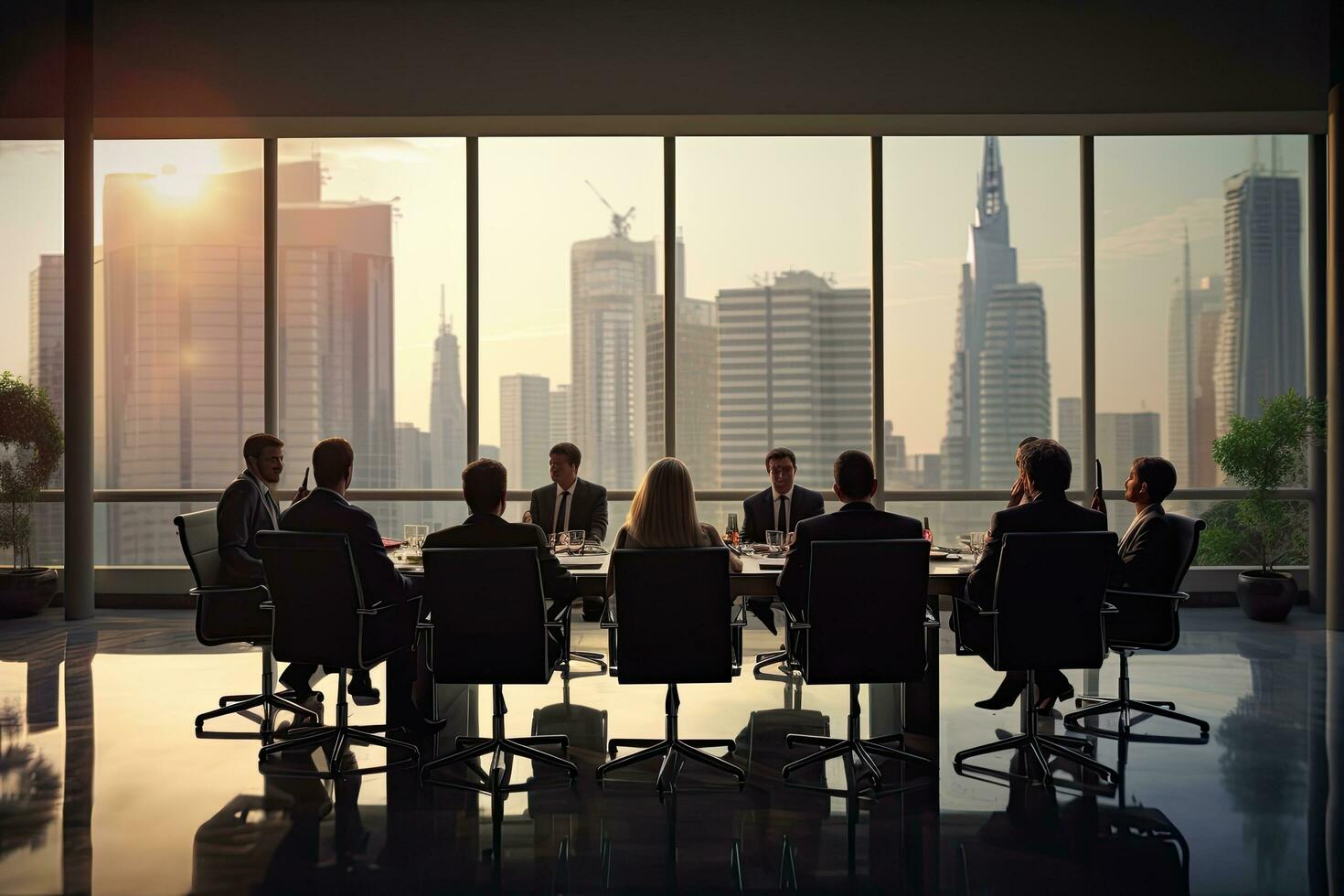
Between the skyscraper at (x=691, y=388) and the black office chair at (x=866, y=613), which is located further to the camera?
the skyscraper at (x=691, y=388)

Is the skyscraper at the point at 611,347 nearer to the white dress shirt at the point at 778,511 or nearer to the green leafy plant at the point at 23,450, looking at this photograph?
the white dress shirt at the point at 778,511

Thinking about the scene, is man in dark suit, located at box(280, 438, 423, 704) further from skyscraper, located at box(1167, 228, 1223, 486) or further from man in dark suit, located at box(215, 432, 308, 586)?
skyscraper, located at box(1167, 228, 1223, 486)

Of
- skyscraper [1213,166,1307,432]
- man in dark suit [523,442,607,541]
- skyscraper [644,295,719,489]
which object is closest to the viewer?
man in dark suit [523,442,607,541]

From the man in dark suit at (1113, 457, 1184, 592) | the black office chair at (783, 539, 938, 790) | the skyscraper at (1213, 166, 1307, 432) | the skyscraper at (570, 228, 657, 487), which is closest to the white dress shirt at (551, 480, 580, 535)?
the skyscraper at (570, 228, 657, 487)

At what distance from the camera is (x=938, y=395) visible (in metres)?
7.89

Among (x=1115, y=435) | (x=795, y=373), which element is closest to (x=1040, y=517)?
(x=795, y=373)

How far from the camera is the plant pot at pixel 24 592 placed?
734cm

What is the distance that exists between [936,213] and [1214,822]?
5.48 meters

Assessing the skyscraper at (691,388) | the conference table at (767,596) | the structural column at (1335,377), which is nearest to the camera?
the conference table at (767,596)

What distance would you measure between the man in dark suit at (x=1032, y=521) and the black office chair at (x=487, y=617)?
1.77 metres

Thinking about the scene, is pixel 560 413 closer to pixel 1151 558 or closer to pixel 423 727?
pixel 423 727

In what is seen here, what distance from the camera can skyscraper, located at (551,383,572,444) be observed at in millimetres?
7883

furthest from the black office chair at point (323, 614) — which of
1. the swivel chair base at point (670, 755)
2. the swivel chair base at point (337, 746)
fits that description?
the swivel chair base at point (670, 755)

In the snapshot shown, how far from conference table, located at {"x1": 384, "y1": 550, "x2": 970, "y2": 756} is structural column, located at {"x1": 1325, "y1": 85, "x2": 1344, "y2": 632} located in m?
3.92
